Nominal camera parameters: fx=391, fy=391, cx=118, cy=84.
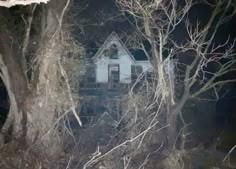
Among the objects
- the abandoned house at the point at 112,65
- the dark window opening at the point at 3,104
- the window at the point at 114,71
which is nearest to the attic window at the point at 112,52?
the abandoned house at the point at 112,65

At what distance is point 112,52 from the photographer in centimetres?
2102

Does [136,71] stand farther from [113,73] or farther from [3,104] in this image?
[113,73]

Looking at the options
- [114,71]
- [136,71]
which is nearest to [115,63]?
[114,71]

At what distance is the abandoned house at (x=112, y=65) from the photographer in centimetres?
1996

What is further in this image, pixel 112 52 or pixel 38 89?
pixel 112 52

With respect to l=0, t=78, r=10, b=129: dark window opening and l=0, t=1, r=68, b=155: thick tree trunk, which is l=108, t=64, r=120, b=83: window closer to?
l=0, t=78, r=10, b=129: dark window opening

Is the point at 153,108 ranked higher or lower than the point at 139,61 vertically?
lower

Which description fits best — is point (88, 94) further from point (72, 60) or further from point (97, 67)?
point (72, 60)

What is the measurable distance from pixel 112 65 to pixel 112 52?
102 centimetres

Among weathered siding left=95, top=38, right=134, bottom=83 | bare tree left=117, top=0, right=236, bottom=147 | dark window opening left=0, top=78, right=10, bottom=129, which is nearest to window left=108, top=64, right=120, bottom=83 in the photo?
weathered siding left=95, top=38, right=134, bottom=83

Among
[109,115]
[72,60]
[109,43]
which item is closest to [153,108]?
[109,115]

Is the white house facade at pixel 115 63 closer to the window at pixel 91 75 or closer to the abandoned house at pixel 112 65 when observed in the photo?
the abandoned house at pixel 112 65

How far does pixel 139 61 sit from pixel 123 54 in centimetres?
97

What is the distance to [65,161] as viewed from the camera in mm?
11016
